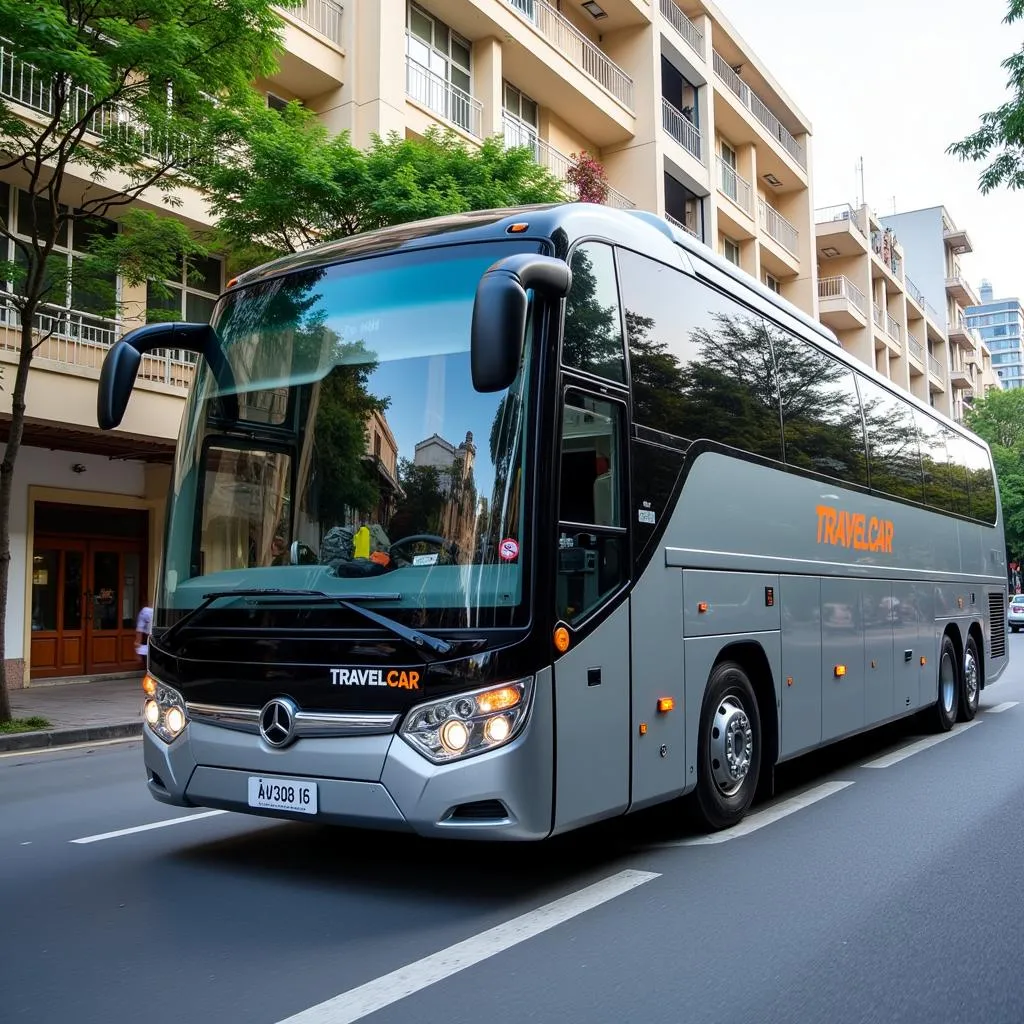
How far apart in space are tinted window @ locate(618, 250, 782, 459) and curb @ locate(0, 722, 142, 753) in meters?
8.70

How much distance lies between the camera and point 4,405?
15555mm

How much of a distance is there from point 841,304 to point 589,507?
40929mm

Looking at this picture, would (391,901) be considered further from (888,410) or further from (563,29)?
(563,29)

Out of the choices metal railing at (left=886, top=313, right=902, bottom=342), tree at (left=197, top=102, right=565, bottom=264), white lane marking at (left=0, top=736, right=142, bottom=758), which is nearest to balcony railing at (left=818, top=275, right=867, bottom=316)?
metal railing at (left=886, top=313, right=902, bottom=342)

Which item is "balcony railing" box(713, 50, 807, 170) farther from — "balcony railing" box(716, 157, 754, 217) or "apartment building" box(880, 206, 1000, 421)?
"apartment building" box(880, 206, 1000, 421)

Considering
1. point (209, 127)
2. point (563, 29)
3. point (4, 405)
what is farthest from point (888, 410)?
point (563, 29)

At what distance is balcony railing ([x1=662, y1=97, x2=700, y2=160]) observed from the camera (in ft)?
101

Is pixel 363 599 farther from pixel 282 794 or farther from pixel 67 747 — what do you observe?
pixel 67 747

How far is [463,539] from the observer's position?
4.93 metres

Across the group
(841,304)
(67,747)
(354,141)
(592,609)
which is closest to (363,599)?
(592,609)

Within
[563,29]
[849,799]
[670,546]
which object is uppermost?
[563,29]

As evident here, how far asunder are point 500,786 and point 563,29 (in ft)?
84.4

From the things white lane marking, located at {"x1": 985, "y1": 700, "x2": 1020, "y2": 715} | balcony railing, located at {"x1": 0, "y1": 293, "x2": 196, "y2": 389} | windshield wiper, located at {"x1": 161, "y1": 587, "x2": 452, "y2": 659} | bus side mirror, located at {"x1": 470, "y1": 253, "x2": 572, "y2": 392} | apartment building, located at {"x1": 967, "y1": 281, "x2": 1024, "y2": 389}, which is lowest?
white lane marking, located at {"x1": 985, "y1": 700, "x2": 1020, "y2": 715}

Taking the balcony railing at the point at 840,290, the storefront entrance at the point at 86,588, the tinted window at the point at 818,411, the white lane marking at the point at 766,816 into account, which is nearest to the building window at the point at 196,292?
the storefront entrance at the point at 86,588
